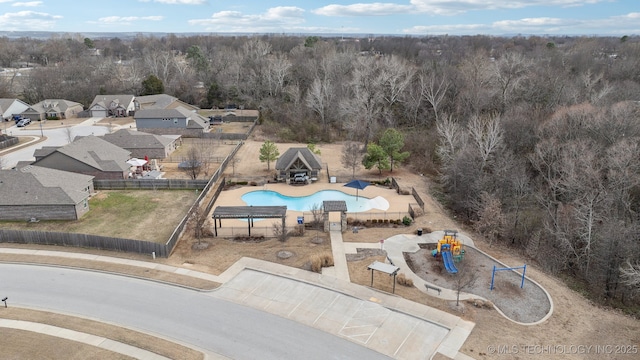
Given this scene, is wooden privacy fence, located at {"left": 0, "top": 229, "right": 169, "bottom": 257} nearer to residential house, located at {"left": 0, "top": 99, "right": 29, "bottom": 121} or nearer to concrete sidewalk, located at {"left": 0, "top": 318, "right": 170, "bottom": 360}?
concrete sidewalk, located at {"left": 0, "top": 318, "right": 170, "bottom": 360}

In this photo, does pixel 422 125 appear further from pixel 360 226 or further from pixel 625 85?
pixel 360 226

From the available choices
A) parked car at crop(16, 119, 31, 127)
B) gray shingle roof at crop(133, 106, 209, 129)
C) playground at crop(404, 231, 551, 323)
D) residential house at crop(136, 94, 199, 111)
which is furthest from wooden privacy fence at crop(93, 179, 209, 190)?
parked car at crop(16, 119, 31, 127)

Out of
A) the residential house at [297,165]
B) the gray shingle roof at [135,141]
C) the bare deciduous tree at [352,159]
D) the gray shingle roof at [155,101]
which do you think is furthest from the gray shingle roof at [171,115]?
the bare deciduous tree at [352,159]

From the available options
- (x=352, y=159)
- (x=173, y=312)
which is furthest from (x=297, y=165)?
(x=173, y=312)

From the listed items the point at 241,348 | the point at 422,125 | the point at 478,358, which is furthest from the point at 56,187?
the point at 422,125

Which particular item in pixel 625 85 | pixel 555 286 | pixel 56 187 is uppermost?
pixel 625 85
